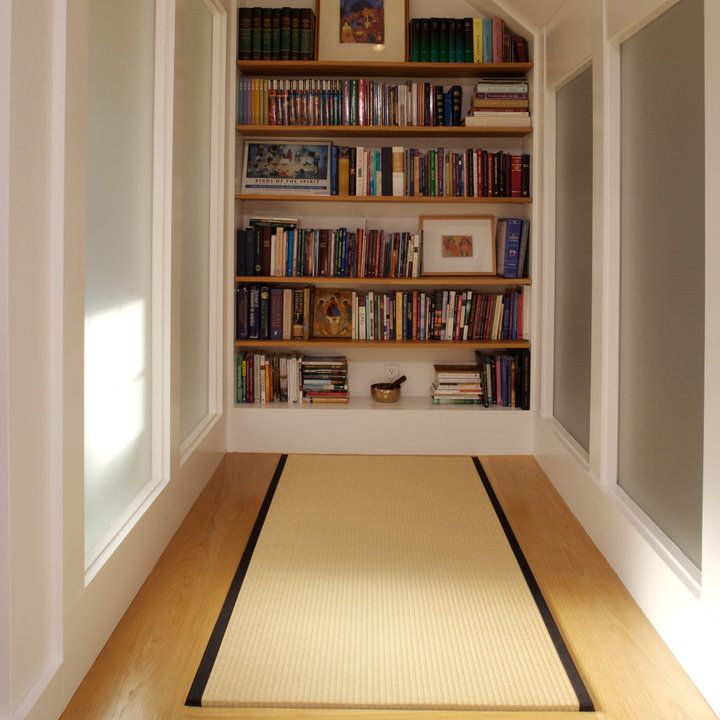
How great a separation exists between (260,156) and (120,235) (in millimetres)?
1959

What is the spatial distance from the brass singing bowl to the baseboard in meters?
1.00

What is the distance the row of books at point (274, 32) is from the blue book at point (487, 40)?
0.85 m

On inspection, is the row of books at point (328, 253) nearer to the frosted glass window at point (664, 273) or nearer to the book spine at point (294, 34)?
the book spine at point (294, 34)

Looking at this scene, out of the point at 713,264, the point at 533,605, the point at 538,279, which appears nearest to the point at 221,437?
the point at 538,279

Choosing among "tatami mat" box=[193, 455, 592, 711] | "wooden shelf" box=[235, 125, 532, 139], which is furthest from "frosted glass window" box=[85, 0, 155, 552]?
"wooden shelf" box=[235, 125, 532, 139]

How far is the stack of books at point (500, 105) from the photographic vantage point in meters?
4.11

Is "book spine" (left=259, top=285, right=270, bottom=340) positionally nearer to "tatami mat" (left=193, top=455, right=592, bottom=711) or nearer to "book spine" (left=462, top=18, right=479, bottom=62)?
"tatami mat" (left=193, top=455, right=592, bottom=711)

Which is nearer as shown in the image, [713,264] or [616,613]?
[713,264]

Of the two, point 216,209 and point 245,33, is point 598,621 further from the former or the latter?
point 245,33

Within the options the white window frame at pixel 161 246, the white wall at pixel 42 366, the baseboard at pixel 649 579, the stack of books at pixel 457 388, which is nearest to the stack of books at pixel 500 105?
the stack of books at pixel 457 388

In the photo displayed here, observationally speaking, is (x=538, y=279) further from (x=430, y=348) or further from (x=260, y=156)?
(x=260, y=156)

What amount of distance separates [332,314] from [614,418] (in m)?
1.84

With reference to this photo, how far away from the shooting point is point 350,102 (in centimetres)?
417

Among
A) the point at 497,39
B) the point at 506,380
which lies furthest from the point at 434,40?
the point at 506,380
